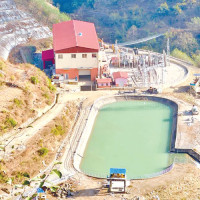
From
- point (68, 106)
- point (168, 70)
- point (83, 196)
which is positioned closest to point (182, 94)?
point (168, 70)

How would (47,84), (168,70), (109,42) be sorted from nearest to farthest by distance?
(47,84) < (168,70) < (109,42)

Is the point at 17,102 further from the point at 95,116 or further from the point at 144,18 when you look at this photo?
the point at 144,18

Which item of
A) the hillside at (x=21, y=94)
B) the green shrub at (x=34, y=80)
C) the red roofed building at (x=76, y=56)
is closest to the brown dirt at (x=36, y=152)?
the hillside at (x=21, y=94)

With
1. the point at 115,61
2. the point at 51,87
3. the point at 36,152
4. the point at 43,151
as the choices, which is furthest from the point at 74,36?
the point at 36,152

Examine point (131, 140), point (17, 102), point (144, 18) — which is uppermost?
point (144, 18)

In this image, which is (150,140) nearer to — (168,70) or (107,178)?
(107,178)

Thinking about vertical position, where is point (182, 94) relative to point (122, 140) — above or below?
above
